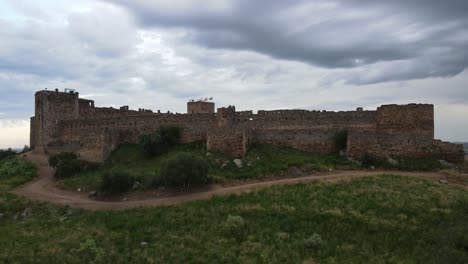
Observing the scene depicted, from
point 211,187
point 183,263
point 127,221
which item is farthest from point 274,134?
point 183,263

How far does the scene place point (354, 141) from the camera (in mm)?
26578

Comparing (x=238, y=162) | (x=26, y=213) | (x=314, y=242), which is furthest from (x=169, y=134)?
(x=314, y=242)

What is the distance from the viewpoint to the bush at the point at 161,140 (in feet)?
98.4

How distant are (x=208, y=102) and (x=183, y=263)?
30.6 m

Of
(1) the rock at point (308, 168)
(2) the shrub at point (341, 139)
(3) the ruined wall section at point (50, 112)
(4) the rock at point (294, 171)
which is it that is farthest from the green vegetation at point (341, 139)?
(3) the ruined wall section at point (50, 112)

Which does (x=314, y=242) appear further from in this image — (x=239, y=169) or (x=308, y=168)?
(x=239, y=169)

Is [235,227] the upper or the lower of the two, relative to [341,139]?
lower

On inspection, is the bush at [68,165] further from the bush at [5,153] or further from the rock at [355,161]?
the rock at [355,161]

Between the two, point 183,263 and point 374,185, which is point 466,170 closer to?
point 374,185

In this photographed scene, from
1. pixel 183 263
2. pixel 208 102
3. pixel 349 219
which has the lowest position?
pixel 183 263

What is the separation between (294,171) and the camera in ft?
80.6

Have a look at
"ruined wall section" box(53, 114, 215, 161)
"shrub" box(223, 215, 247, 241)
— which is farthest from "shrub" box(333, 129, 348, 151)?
"shrub" box(223, 215, 247, 241)

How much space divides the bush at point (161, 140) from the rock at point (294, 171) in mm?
9786

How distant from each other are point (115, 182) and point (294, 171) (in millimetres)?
9941
